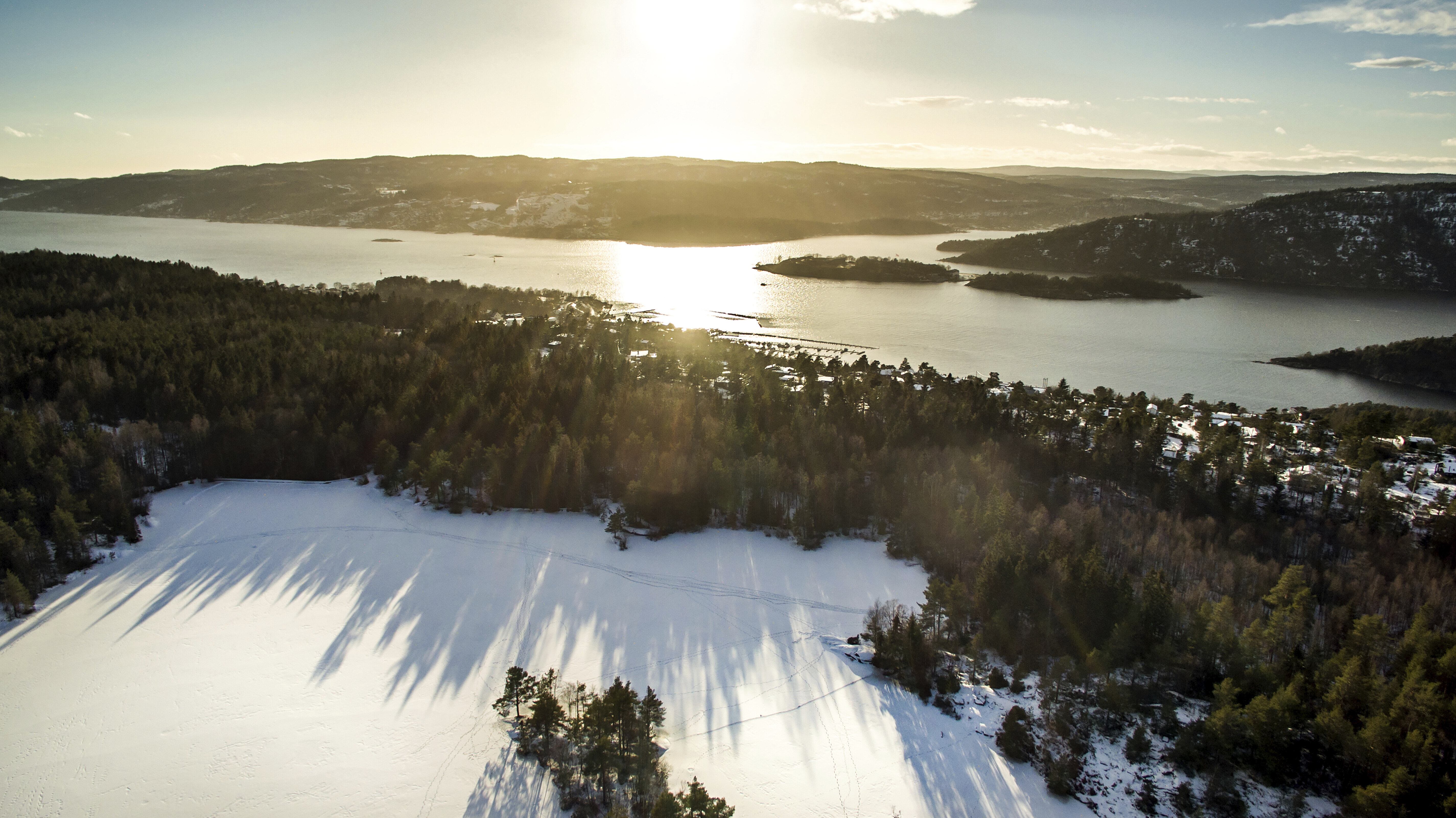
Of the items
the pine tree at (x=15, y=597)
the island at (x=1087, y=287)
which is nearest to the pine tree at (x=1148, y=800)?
the pine tree at (x=15, y=597)

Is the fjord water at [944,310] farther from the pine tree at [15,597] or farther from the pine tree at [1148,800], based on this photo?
the pine tree at [15,597]

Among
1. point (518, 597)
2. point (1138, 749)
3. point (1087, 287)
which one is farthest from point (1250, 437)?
point (1087, 287)

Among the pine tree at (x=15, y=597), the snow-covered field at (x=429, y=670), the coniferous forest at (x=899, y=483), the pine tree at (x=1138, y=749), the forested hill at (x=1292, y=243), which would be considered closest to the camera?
the snow-covered field at (x=429, y=670)

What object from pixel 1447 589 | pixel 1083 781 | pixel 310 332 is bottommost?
pixel 1083 781

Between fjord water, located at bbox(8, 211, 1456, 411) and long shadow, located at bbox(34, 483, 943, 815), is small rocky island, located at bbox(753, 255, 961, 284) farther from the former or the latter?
long shadow, located at bbox(34, 483, 943, 815)

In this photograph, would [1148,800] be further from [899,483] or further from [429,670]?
[429,670]

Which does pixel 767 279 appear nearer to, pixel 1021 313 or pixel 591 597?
pixel 1021 313

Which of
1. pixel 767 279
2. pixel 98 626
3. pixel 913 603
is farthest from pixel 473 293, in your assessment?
pixel 913 603
